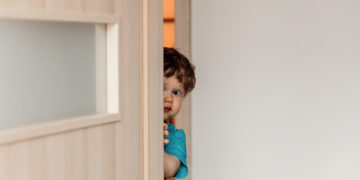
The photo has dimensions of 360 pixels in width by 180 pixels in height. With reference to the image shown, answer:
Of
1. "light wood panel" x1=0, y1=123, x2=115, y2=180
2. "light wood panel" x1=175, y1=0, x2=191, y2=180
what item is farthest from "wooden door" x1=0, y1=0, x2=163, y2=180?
"light wood panel" x1=175, y1=0, x2=191, y2=180

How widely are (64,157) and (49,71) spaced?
17cm

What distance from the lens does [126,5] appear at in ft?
3.81

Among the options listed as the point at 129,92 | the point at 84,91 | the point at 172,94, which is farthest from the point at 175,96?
the point at 84,91

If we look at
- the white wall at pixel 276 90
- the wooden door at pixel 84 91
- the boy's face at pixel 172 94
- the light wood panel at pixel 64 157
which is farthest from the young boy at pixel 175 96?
the white wall at pixel 276 90

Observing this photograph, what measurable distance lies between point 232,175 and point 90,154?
1228 mm

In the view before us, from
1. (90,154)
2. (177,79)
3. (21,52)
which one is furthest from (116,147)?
(177,79)

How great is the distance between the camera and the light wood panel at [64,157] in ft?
2.83

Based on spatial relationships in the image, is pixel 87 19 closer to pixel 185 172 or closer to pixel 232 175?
pixel 185 172

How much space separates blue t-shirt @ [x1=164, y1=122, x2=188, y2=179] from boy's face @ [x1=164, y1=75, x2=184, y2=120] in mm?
82

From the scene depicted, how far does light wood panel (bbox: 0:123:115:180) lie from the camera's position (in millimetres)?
864

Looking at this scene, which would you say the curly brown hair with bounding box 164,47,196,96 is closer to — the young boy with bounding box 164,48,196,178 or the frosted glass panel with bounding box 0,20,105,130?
the young boy with bounding box 164,48,196,178

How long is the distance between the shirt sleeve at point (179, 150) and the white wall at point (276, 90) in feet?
1.90

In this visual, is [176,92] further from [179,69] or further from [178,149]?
[178,149]

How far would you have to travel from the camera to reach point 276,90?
2.09 meters
